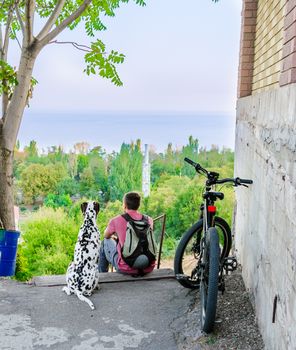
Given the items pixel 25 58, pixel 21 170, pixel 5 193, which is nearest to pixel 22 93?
pixel 25 58

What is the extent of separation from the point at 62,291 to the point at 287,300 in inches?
115

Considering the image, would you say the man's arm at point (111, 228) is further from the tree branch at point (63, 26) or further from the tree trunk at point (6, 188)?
the tree branch at point (63, 26)

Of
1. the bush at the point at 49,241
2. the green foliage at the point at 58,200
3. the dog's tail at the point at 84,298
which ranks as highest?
the dog's tail at the point at 84,298

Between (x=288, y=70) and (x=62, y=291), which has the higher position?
(x=288, y=70)

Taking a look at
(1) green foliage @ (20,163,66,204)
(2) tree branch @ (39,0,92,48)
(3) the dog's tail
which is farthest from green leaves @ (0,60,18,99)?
(1) green foliage @ (20,163,66,204)

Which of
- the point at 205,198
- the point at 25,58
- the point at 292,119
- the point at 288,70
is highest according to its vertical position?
the point at 25,58

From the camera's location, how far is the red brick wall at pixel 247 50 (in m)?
6.40

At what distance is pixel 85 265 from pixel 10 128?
294 cm

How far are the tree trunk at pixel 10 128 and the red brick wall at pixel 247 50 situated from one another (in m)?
3.06

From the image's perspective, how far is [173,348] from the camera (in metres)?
3.77

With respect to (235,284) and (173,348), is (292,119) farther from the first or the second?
(235,284)

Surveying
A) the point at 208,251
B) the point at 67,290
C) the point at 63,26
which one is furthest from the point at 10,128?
the point at 208,251

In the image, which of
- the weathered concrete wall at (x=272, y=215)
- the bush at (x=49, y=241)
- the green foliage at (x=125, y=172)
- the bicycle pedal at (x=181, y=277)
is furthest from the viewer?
the green foliage at (x=125, y=172)

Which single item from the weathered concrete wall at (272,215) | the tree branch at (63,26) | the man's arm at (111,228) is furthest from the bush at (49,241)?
the weathered concrete wall at (272,215)
